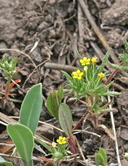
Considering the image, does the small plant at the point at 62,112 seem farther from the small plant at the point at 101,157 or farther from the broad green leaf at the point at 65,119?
the small plant at the point at 101,157

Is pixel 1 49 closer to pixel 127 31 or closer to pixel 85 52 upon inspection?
pixel 85 52

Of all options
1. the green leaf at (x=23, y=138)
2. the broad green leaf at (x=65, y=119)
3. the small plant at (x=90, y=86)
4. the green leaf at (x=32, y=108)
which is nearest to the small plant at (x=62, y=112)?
the broad green leaf at (x=65, y=119)

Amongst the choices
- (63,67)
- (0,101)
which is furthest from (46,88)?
(0,101)

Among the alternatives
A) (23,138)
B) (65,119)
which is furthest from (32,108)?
(65,119)

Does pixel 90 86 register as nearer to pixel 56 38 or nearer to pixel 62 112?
pixel 62 112

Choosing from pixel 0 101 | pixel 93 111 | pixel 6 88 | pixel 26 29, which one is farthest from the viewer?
pixel 26 29
